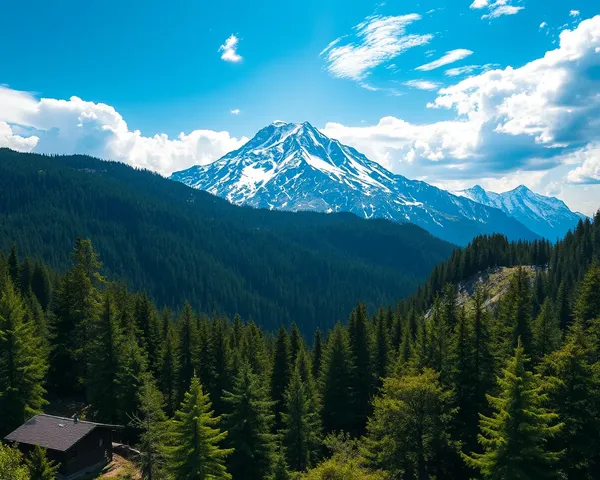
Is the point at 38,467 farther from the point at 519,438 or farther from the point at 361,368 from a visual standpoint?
the point at 361,368

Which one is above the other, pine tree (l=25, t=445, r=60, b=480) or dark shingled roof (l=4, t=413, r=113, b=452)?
pine tree (l=25, t=445, r=60, b=480)

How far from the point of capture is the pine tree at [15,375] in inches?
1558

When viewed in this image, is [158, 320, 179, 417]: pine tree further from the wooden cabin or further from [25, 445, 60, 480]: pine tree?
[25, 445, 60, 480]: pine tree

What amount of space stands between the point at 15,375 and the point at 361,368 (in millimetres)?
34793

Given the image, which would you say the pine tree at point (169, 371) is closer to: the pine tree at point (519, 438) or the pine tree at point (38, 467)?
the pine tree at point (38, 467)

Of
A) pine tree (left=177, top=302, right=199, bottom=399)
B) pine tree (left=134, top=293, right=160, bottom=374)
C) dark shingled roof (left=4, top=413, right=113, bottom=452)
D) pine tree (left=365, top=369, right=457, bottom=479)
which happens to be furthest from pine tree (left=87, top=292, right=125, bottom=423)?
pine tree (left=365, top=369, right=457, bottom=479)

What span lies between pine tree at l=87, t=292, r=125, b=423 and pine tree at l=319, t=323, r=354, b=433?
21.7m

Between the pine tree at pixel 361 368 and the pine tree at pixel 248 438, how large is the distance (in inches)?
694

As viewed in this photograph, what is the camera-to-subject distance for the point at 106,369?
44.6m

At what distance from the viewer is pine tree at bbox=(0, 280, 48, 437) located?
39562 mm

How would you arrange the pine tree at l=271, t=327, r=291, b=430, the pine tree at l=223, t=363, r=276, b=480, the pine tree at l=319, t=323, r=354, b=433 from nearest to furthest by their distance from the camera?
the pine tree at l=223, t=363, r=276, b=480
the pine tree at l=319, t=323, r=354, b=433
the pine tree at l=271, t=327, r=291, b=430

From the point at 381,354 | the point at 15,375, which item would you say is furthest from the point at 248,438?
the point at 381,354

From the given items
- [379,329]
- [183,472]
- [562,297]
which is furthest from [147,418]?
[562,297]

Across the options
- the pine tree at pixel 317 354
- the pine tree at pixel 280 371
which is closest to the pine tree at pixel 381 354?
the pine tree at pixel 317 354
